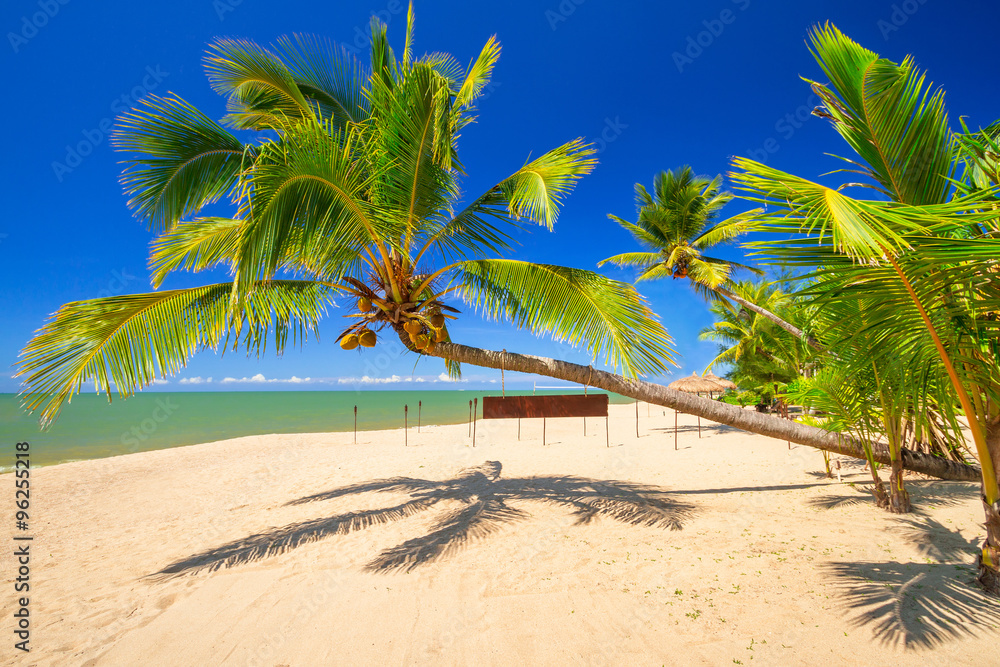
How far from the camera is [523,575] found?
388cm

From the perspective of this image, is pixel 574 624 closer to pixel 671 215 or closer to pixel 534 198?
pixel 534 198

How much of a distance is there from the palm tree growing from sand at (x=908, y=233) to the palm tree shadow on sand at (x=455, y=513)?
10.2 feet

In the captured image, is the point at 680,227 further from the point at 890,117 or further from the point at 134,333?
the point at 134,333

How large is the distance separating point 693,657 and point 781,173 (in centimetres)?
309

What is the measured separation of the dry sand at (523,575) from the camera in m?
2.83

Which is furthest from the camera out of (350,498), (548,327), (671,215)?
(671,215)

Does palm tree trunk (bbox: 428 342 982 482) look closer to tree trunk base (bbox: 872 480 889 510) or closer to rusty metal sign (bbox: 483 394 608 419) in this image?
tree trunk base (bbox: 872 480 889 510)

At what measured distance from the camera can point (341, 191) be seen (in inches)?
145

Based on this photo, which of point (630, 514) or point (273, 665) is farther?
point (630, 514)

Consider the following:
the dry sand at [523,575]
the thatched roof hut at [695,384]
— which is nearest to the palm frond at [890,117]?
the dry sand at [523,575]

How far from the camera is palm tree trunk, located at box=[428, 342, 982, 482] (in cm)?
479

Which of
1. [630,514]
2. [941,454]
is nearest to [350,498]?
[630,514]

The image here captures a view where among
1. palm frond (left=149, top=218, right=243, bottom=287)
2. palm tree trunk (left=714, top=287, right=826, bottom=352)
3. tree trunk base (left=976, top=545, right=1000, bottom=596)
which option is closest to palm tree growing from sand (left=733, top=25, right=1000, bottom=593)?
tree trunk base (left=976, top=545, right=1000, bottom=596)

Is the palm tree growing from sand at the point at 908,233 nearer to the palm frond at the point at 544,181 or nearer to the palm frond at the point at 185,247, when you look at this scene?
the palm frond at the point at 544,181
